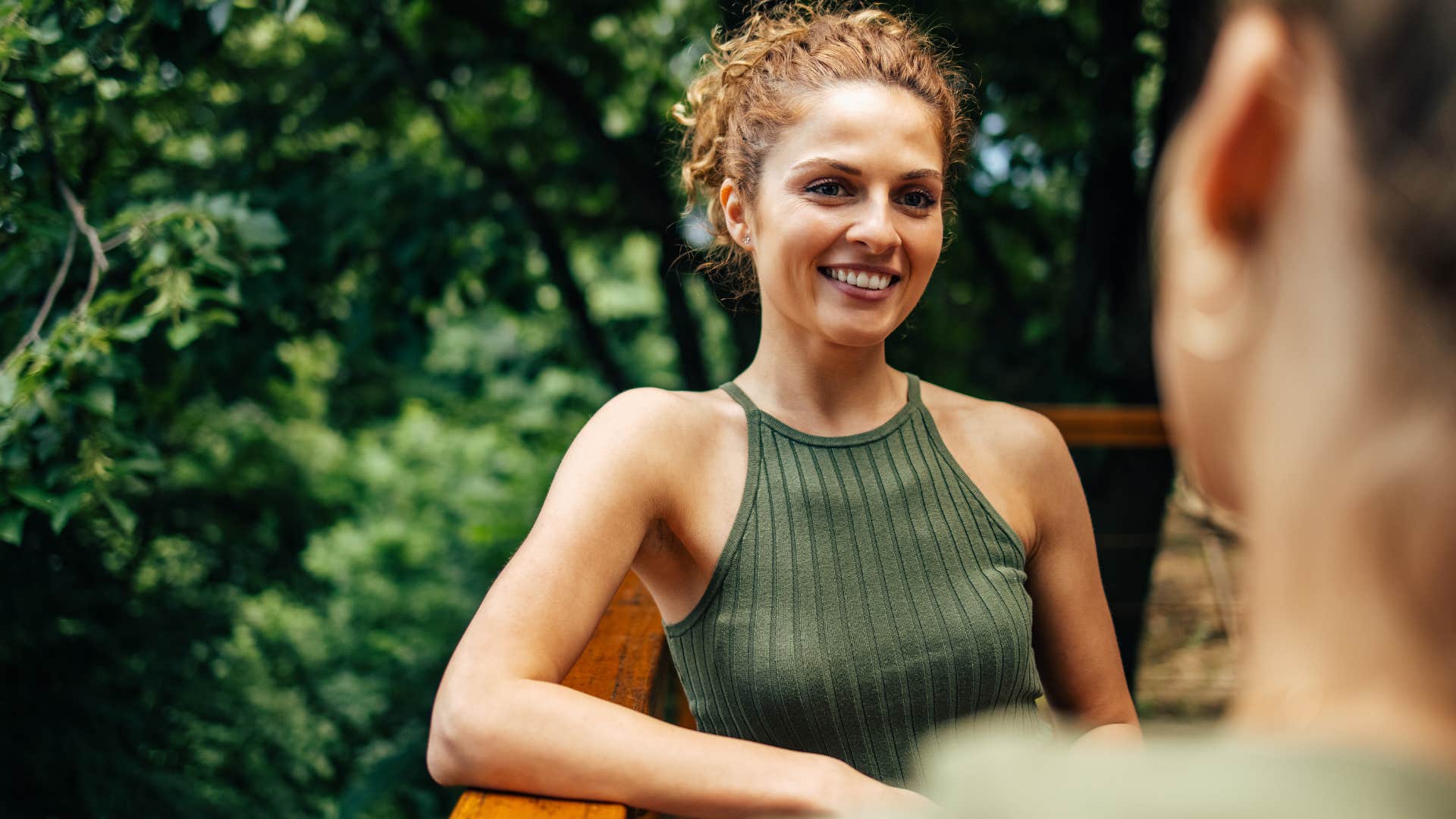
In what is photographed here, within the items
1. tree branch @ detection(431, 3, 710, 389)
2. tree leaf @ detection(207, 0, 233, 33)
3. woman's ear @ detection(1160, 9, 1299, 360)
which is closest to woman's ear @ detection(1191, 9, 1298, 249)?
woman's ear @ detection(1160, 9, 1299, 360)

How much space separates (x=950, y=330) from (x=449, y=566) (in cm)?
272

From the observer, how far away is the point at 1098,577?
A: 1588mm

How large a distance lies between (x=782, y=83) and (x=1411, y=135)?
1235 millimetres

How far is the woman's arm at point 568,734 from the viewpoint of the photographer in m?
1.08

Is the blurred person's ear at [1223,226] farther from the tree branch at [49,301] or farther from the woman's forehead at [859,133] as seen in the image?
the tree branch at [49,301]

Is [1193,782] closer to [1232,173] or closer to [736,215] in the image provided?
[1232,173]

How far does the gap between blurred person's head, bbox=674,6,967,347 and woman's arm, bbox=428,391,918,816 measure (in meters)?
0.49

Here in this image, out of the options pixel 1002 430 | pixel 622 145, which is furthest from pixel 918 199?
pixel 622 145

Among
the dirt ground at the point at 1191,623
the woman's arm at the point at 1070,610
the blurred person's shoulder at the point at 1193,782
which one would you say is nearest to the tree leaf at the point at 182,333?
the woman's arm at the point at 1070,610

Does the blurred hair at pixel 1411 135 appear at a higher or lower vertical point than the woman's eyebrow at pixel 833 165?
lower

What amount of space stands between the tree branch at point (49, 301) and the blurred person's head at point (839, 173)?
50.5 inches

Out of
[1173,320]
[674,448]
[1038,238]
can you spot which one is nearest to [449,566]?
[1038,238]

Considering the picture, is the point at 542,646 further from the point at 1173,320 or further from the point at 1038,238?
the point at 1038,238

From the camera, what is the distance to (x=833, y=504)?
1495mm
